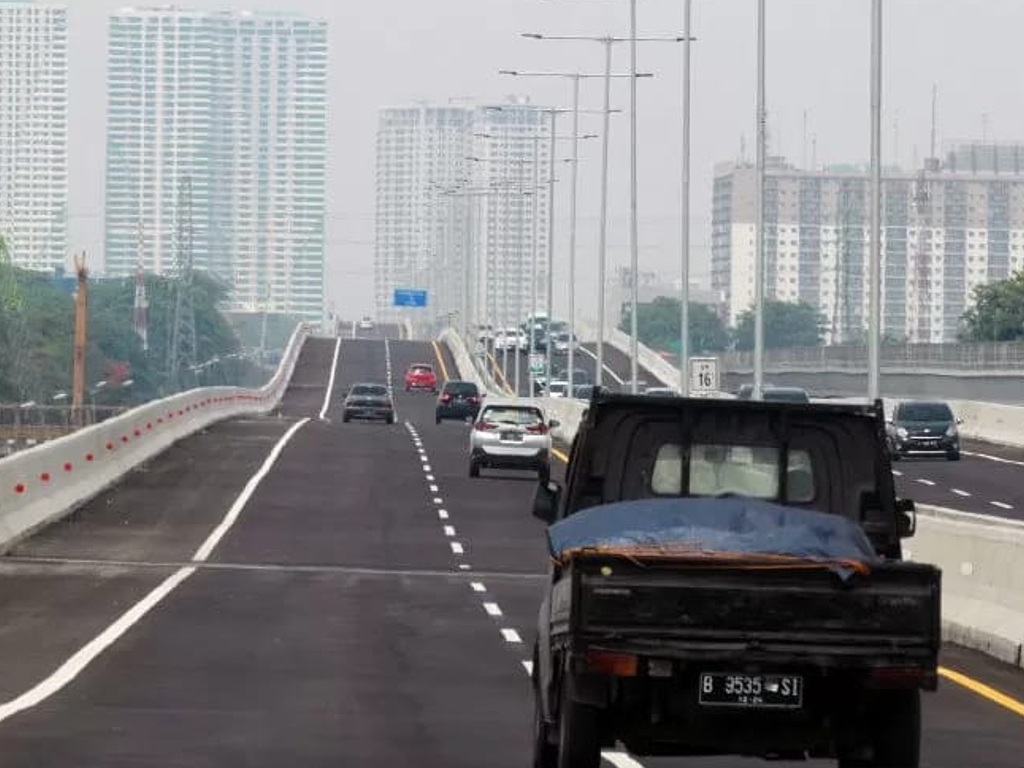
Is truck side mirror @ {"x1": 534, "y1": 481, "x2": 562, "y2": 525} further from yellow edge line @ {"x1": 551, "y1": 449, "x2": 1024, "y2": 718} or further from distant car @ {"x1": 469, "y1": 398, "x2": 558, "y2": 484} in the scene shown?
distant car @ {"x1": 469, "y1": 398, "x2": 558, "y2": 484}

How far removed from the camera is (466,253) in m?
169

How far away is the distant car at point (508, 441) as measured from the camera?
190 ft

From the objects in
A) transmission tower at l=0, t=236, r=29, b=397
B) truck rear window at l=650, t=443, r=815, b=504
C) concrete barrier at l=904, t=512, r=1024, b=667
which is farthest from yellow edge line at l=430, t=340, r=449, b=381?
truck rear window at l=650, t=443, r=815, b=504

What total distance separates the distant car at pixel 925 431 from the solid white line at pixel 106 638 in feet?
101

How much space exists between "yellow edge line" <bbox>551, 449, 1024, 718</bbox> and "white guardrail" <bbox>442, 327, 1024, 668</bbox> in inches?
43.4

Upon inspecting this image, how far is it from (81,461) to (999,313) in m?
131

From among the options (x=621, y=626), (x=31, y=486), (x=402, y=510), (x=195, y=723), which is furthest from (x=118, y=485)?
(x=621, y=626)

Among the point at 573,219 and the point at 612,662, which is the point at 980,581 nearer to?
the point at 612,662

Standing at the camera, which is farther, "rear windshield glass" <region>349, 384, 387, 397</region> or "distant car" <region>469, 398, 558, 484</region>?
"rear windshield glass" <region>349, 384, 387, 397</region>

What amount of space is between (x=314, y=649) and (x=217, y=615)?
388 centimetres

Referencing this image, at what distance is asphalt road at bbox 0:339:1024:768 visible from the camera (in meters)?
16.8

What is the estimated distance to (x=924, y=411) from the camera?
75.3 m

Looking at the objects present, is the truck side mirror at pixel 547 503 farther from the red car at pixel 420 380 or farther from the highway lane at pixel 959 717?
the red car at pixel 420 380

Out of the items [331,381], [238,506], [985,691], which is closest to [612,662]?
[985,691]
